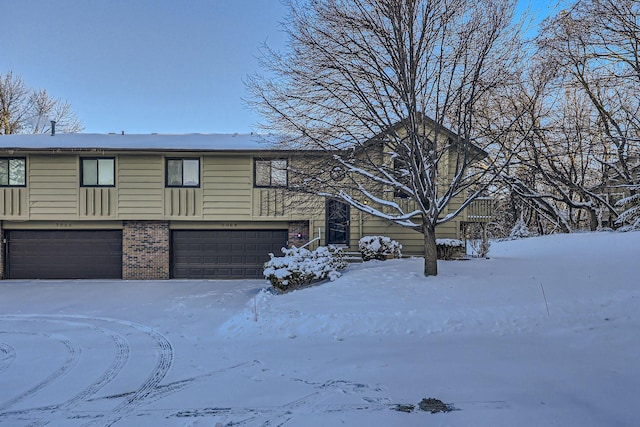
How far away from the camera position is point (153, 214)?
1322 centimetres

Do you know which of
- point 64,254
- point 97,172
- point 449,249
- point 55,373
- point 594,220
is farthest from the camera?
point 594,220

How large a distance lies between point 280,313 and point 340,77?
534 centimetres

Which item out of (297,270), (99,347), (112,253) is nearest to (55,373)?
(99,347)

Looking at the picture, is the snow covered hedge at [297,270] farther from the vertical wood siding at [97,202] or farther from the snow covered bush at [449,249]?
the vertical wood siding at [97,202]

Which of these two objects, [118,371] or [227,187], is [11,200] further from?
[118,371]

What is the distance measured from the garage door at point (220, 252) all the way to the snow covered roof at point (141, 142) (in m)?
3.05

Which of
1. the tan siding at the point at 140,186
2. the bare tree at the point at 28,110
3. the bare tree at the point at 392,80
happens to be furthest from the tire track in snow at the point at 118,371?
the bare tree at the point at 28,110

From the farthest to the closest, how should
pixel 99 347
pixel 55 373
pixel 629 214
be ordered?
1. pixel 629 214
2. pixel 99 347
3. pixel 55 373

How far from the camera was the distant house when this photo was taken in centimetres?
1316

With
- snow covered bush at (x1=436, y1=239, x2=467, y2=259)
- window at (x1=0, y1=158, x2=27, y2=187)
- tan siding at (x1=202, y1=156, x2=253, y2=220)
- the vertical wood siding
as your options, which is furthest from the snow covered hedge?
window at (x1=0, y1=158, x2=27, y2=187)

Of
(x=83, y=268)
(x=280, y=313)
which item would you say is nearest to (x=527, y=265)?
(x=280, y=313)

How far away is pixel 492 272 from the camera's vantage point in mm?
9211

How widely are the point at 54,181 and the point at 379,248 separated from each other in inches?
454

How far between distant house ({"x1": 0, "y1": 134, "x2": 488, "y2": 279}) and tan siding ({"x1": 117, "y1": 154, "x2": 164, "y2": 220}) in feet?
0.12
